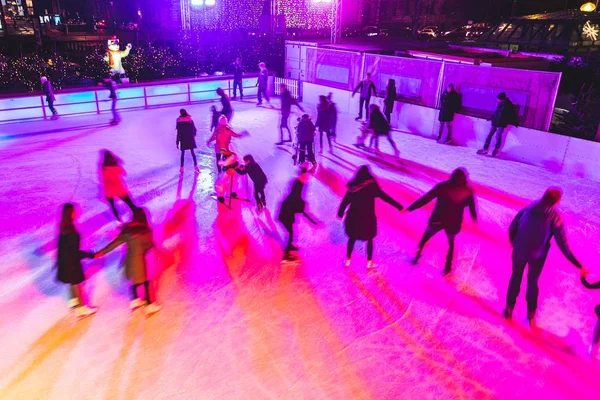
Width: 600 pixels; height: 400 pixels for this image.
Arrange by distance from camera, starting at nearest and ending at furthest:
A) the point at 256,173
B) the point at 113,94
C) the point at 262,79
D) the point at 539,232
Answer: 1. the point at 539,232
2. the point at 256,173
3. the point at 113,94
4. the point at 262,79

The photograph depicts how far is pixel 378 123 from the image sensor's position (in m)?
10.1

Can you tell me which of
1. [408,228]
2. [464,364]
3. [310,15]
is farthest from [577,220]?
[310,15]

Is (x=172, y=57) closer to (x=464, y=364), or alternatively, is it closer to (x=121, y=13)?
(x=121, y=13)

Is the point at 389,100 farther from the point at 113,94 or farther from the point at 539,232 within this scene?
the point at 539,232

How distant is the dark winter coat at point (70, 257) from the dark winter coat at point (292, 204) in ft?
7.60

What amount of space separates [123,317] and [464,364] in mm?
3591

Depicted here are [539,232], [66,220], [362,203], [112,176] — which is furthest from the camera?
[112,176]

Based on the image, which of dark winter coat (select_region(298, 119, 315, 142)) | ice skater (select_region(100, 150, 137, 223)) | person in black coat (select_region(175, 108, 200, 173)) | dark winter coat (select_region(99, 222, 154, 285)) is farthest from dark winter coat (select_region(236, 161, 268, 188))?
dark winter coat (select_region(99, 222, 154, 285))

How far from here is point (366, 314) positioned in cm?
504

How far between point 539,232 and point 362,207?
184 cm

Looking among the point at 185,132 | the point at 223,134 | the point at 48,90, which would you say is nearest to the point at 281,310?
the point at 223,134

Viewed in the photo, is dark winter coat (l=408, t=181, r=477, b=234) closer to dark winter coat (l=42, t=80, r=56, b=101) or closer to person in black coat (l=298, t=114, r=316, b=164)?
person in black coat (l=298, t=114, r=316, b=164)

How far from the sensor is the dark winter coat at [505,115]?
10258 mm

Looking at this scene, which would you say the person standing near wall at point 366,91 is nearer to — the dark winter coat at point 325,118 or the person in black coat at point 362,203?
the dark winter coat at point 325,118
